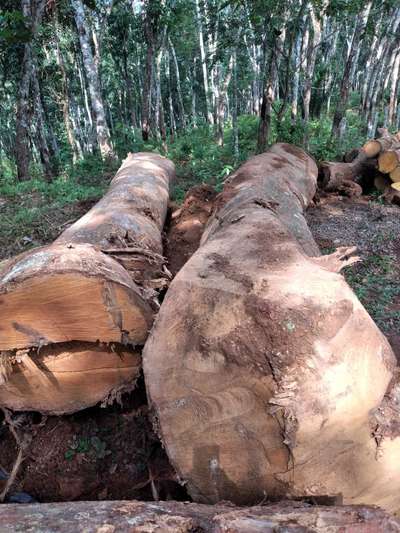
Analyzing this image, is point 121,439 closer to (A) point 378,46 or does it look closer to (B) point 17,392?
(B) point 17,392

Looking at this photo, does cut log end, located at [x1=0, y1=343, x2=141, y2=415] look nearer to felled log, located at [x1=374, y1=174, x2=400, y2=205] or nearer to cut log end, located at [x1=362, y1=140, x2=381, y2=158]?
felled log, located at [x1=374, y1=174, x2=400, y2=205]

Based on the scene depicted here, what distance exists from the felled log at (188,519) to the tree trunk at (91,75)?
9641 mm

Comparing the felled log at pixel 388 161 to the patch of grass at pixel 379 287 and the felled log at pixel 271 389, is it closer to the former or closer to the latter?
the patch of grass at pixel 379 287

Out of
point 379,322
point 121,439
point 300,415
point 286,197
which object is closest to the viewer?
point 300,415

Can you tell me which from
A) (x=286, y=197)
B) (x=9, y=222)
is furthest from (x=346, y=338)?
(x=9, y=222)

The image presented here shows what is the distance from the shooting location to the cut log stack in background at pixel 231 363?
5.37 feet

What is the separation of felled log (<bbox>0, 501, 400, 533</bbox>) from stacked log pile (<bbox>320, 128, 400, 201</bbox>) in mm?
6266

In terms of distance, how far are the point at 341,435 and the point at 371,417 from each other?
0.58 ft

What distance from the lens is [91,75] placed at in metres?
9.62

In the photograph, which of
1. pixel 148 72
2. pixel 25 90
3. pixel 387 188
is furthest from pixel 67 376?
pixel 148 72

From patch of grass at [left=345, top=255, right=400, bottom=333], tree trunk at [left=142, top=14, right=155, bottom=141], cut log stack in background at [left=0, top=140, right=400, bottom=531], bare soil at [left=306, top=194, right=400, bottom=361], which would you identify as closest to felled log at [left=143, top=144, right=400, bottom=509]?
cut log stack in background at [left=0, top=140, right=400, bottom=531]

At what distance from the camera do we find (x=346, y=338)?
172 centimetres

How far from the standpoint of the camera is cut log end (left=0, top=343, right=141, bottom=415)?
220 centimetres

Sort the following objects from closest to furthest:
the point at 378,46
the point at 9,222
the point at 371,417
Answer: the point at 371,417, the point at 9,222, the point at 378,46
